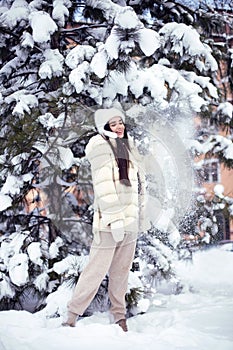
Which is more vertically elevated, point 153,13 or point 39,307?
point 153,13

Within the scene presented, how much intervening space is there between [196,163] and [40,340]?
2.99 feet

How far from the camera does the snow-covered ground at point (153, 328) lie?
90 centimetres

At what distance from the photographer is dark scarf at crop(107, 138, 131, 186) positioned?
0.97 metres

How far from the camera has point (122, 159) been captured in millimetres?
982

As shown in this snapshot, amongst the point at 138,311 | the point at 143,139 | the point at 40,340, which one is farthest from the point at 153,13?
the point at 40,340

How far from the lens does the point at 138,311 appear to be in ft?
4.28

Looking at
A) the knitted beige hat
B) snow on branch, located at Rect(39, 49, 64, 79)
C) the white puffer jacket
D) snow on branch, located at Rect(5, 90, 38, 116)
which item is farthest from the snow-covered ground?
snow on branch, located at Rect(39, 49, 64, 79)

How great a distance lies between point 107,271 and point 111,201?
20 cm

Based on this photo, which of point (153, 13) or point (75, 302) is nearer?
point (75, 302)

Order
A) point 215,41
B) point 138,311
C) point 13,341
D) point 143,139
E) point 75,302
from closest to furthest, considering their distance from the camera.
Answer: point 13,341
point 75,302
point 143,139
point 138,311
point 215,41

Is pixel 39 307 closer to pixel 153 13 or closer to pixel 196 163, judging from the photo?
pixel 196 163

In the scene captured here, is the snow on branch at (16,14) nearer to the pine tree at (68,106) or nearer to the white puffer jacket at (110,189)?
the pine tree at (68,106)

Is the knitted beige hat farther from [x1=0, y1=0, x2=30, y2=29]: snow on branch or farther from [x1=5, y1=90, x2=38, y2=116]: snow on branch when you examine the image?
[x1=0, y1=0, x2=30, y2=29]: snow on branch

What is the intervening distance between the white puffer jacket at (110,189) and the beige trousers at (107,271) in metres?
0.05
